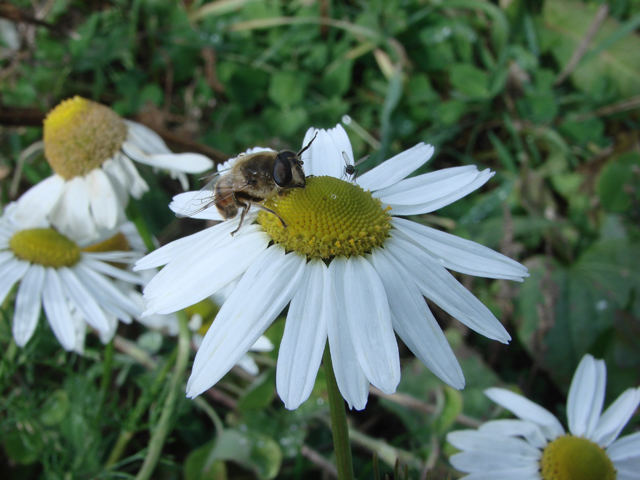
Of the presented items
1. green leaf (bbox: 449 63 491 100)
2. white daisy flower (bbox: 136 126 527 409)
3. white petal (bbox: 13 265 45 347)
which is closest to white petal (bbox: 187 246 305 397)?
white daisy flower (bbox: 136 126 527 409)

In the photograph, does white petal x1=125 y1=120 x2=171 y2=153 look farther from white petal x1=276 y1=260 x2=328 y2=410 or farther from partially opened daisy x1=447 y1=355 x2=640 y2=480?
partially opened daisy x1=447 y1=355 x2=640 y2=480

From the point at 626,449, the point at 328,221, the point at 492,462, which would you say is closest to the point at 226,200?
the point at 328,221

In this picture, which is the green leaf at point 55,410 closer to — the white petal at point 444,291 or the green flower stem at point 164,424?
the green flower stem at point 164,424

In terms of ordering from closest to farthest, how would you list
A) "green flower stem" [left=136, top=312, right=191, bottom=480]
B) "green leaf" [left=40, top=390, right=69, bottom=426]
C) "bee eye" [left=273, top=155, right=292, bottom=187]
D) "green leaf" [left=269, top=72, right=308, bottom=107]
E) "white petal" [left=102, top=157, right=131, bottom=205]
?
"bee eye" [left=273, top=155, right=292, bottom=187] < "green flower stem" [left=136, top=312, right=191, bottom=480] < "white petal" [left=102, top=157, right=131, bottom=205] < "green leaf" [left=40, top=390, right=69, bottom=426] < "green leaf" [left=269, top=72, right=308, bottom=107]

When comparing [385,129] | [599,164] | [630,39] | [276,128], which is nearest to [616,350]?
[599,164]

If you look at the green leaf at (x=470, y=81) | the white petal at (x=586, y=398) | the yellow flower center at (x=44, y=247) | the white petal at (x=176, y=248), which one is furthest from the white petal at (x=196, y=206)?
the green leaf at (x=470, y=81)

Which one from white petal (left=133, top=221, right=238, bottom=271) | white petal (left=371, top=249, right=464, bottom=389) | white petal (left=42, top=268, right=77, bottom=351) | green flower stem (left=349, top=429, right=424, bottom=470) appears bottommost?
green flower stem (left=349, top=429, right=424, bottom=470)

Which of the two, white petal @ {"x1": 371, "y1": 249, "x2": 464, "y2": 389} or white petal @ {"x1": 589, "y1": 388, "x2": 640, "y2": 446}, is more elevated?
white petal @ {"x1": 371, "y1": 249, "x2": 464, "y2": 389}

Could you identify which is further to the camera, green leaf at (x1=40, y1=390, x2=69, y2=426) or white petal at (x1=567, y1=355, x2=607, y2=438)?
green leaf at (x1=40, y1=390, x2=69, y2=426)
